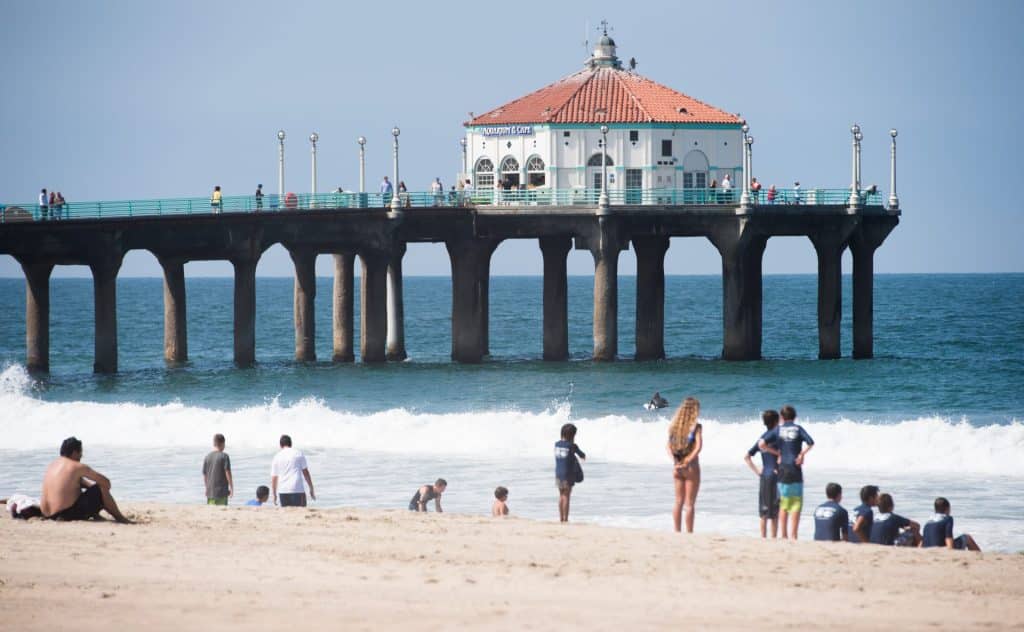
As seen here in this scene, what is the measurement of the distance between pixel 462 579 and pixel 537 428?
21.5 m

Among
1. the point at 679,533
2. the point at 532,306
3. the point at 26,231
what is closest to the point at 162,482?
the point at 679,533

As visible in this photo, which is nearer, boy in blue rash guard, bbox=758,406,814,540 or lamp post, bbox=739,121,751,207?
boy in blue rash guard, bbox=758,406,814,540

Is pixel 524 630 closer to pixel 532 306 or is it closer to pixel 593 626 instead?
pixel 593 626

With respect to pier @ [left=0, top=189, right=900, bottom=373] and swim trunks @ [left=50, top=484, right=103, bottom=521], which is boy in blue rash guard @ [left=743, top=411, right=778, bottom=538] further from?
pier @ [left=0, top=189, right=900, bottom=373]

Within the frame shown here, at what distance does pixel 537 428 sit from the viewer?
36.4m

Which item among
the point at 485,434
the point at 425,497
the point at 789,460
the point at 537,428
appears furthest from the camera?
the point at 537,428

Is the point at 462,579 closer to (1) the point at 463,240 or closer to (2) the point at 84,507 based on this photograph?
(2) the point at 84,507

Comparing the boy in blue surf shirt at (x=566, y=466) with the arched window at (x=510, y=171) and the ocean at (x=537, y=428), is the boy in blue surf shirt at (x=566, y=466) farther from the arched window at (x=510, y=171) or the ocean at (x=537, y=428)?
the arched window at (x=510, y=171)

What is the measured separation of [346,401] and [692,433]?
85.0 feet

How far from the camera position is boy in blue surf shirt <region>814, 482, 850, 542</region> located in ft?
57.5

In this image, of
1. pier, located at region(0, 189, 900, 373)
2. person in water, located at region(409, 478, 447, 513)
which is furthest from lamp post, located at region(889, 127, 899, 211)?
person in water, located at region(409, 478, 447, 513)

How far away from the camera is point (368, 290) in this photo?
49.4 m

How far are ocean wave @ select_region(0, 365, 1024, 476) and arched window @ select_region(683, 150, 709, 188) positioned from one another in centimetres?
1447

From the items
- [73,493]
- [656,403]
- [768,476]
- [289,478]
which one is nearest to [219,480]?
A: [289,478]
